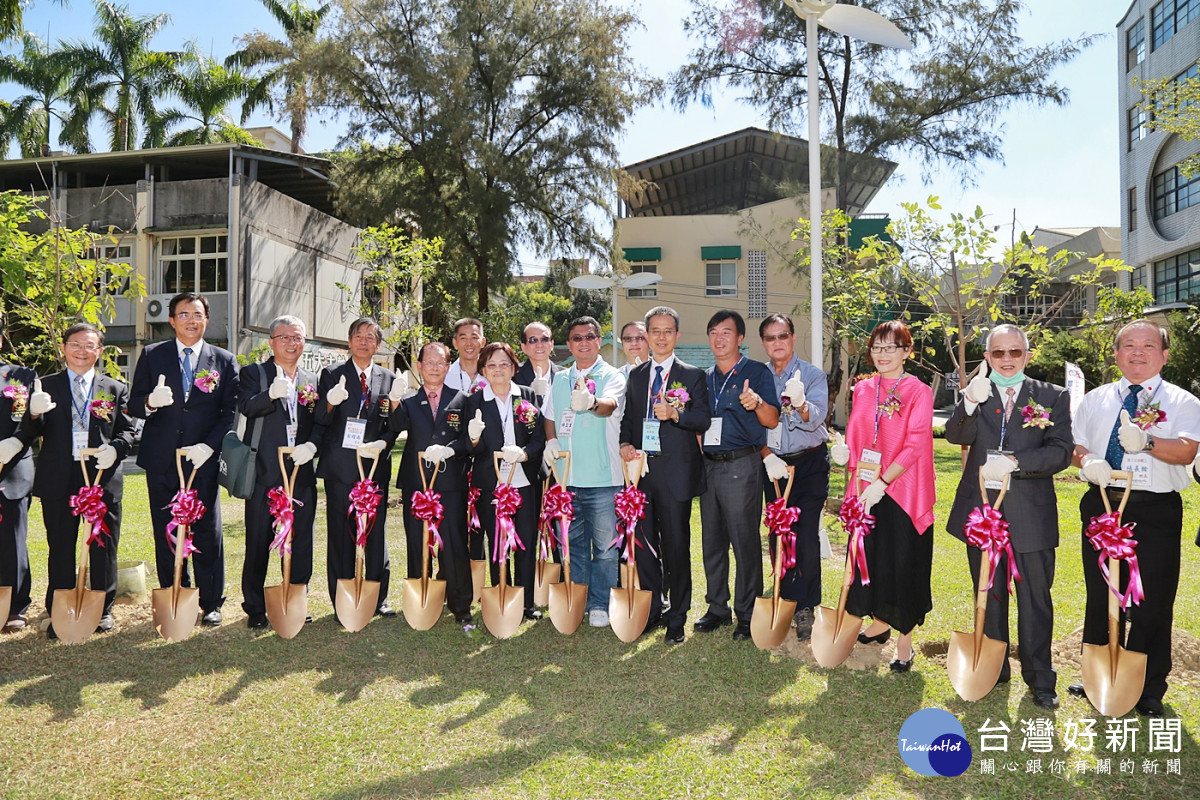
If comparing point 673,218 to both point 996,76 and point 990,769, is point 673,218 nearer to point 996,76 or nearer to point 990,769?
point 996,76

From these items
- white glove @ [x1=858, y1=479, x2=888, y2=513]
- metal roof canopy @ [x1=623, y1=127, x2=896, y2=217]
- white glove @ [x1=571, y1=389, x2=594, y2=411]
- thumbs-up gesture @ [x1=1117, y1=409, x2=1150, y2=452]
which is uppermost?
metal roof canopy @ [x1=623, y1=127, x2=896, y2=217]

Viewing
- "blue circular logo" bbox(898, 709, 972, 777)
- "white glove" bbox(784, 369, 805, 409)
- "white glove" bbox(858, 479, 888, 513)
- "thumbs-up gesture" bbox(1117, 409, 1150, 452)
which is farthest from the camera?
"white glove" bbox(784, 369, 805, 409)

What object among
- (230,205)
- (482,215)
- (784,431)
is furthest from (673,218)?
(784,431)

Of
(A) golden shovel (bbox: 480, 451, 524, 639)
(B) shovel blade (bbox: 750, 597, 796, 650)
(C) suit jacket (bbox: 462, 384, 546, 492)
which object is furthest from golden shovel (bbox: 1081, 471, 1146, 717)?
(C) suit jacket (bbox: 462, 384, 546, 492)

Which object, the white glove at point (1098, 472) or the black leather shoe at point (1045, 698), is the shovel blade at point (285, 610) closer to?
the black leather shoe at point (1045, 698)

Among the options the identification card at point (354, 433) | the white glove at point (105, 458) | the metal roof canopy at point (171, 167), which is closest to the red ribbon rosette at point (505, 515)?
the identification card at point (354, 433)

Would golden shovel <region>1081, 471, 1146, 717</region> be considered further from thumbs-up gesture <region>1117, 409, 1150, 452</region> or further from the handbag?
the handbag

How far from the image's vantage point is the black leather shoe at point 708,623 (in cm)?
462

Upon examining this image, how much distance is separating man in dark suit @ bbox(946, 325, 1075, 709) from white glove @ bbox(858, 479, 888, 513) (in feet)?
1.33

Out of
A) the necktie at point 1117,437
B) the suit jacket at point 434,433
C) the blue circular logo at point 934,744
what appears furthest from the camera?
the suit jacket at point 434,433

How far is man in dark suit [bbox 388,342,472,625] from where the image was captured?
15.3ft

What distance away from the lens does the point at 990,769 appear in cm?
299

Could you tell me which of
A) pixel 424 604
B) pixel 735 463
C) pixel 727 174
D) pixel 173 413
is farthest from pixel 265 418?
pixel 727 174

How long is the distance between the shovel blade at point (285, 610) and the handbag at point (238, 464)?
587 mm
